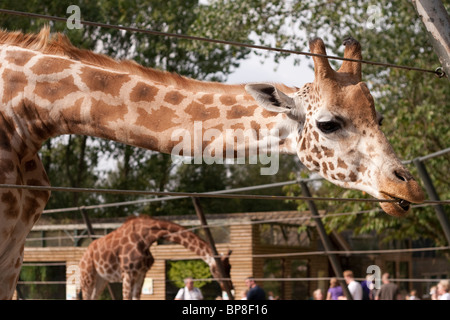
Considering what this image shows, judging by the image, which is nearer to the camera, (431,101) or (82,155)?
(431,101)

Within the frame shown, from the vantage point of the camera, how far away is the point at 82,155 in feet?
77.0

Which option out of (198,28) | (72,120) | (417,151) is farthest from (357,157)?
(198,28)

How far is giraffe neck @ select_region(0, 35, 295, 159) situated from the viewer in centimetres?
308

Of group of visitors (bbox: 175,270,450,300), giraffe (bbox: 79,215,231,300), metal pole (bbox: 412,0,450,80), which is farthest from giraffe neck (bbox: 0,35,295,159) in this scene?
giraffe (bbox: 79,215,231,300)

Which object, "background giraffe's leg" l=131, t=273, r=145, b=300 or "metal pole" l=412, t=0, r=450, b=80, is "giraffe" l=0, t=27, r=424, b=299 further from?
"background giraffe's leg" l=131, t=273, r=145, b=300

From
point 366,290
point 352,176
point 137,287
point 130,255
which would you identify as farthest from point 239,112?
point 366,290

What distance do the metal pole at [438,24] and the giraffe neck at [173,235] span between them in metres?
6.62

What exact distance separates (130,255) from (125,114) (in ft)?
21.2

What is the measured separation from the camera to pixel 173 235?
9.91 m

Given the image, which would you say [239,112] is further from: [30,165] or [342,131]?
[30,165]

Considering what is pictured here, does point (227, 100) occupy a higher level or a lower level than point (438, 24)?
lower

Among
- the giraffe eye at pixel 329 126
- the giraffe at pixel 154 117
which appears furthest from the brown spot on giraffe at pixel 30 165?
the giraffe eye at pixel 329 126

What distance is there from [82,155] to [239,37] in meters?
11.4
